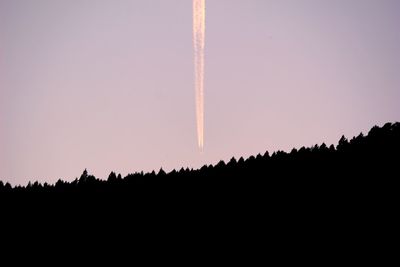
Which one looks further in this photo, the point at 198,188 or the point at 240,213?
the point at 198,188

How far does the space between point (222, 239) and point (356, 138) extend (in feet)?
65.6

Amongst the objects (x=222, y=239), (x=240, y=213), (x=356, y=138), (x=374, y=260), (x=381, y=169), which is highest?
(x=356, y=138)

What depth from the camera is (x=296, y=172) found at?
46688mm

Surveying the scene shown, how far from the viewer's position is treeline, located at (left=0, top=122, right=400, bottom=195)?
1681 inches

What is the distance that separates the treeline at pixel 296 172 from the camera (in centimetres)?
4269

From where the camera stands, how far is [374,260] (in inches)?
1391

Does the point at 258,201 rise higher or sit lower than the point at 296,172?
lower

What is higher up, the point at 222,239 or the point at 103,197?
the point at 103,197

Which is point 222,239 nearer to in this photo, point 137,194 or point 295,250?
point 295,250

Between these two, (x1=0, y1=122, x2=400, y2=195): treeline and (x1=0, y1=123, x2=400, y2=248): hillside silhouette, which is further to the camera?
(x1=0, y1=122, x2=400, y2=195): treeline

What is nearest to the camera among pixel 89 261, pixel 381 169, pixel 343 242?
pixel 343 242

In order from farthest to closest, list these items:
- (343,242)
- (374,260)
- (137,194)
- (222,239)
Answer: (137,194)
(222,239)
(343,242)
(374,260)

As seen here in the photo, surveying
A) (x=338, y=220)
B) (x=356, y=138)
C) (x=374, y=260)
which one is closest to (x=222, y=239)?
(x=338, y=220)

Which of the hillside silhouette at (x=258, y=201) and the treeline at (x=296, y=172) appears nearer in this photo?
the hillside silhouette at (x=258, y=201)
